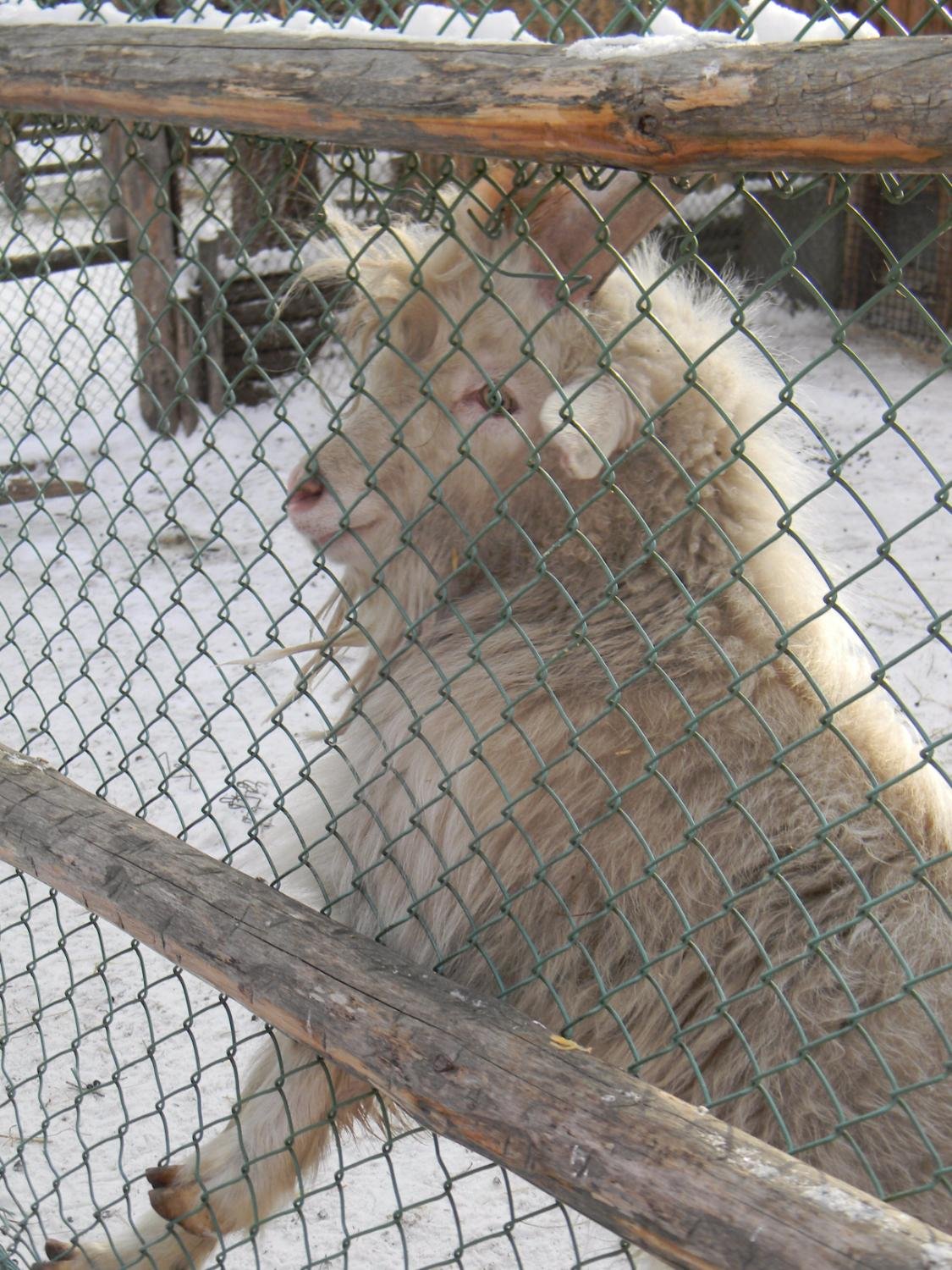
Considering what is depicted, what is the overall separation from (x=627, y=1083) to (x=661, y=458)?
110cm

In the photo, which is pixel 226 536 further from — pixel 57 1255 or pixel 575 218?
pixel 575 218

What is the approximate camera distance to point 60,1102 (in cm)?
394

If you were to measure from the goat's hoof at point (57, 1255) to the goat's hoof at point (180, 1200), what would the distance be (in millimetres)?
291

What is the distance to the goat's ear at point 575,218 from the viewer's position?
1782 mm

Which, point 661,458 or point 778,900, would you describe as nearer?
point 778,900

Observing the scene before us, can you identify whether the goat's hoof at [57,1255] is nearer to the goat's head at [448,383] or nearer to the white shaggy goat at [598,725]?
the white shaggy goat at [598,725]

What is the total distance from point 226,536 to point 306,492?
444 centimetres

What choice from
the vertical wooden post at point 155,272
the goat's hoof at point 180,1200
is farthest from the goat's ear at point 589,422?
the vertical wooden post at point 155,272

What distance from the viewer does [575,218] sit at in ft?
6.91

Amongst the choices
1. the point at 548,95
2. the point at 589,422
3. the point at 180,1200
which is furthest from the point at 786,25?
the point at 180,1200

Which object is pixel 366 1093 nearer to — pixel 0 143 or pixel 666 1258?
pixel 666 1258

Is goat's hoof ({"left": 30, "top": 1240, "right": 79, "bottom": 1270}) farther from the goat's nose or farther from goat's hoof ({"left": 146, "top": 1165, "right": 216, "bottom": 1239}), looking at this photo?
the goat's nose

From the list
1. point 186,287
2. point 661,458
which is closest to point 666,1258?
point 661,458

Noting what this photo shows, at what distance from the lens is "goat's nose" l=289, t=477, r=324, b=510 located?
2475mm
